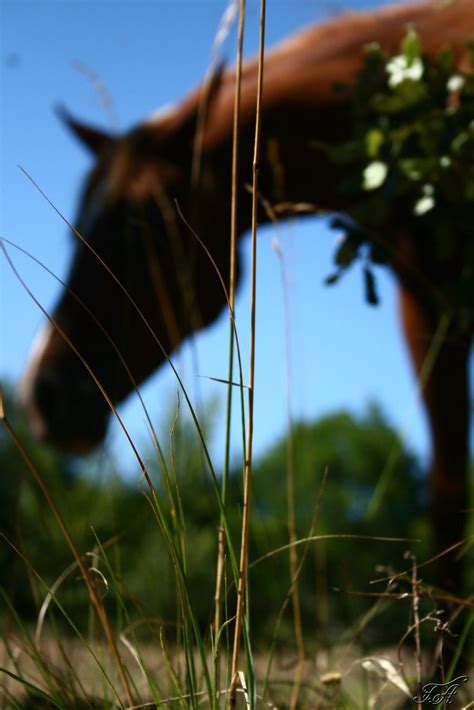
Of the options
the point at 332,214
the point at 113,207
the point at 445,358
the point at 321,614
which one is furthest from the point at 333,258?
the point at 445,358

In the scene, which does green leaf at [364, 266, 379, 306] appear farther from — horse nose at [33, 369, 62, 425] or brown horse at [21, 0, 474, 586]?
horse nose at [33, 369, 62, 425]

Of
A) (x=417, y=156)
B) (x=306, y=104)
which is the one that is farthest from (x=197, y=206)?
(x=417, y=156)

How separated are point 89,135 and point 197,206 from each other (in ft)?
1.31

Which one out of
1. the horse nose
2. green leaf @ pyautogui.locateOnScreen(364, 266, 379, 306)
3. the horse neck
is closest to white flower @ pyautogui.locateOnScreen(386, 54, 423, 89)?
green leaf @ pyautogui.locateOnScreen(364, 266, 379, 306)

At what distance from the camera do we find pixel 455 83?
723 mm

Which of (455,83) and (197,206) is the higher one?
(197,206)

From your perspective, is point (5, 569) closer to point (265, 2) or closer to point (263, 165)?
point (263, 165)

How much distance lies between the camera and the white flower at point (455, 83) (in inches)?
28.4

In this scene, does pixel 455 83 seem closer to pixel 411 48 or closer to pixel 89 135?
pixel 411 48

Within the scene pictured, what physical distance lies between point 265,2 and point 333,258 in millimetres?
406

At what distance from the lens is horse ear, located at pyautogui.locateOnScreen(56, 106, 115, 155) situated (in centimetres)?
186

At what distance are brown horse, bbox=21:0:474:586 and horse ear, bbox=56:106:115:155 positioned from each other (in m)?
0.05

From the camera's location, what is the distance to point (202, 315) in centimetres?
176

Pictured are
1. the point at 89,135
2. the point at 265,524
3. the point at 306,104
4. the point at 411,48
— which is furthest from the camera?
the point at 89,135
